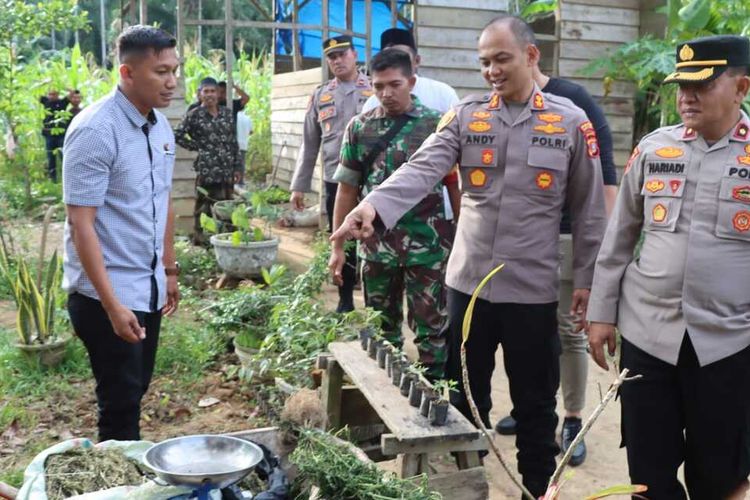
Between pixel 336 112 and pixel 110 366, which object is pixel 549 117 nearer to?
pixel 110 366

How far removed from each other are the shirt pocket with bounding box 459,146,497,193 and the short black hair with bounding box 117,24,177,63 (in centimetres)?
124

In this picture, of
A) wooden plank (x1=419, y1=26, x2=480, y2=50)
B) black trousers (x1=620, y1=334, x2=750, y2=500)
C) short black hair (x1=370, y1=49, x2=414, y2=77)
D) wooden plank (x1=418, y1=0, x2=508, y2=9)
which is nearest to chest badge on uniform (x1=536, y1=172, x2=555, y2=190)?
black trousers (x1=620, y1=334, x2=750, y2=500)

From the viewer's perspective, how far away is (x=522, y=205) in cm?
315

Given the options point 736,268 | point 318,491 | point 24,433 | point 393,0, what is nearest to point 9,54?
point 393,0

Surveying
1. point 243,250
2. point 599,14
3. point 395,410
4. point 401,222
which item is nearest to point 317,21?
point 599,14

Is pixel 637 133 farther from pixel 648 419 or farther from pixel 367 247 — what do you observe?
pixel 648 419

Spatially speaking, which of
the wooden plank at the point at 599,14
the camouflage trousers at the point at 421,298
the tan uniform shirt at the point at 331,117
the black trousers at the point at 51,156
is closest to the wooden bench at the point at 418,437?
the camouflage trousers at the point at 421,298

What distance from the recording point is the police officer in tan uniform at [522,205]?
3.12 m

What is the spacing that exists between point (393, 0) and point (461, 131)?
7.07 meters

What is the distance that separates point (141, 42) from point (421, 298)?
6.83 ft

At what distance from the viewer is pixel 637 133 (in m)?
8.66

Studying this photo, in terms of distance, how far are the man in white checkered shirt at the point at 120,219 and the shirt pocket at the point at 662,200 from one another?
6.01ft

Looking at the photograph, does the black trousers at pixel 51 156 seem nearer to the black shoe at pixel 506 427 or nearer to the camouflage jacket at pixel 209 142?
the camouflage jacket at pixel 209 142

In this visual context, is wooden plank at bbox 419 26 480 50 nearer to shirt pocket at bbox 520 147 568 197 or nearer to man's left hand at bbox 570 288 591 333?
shirt pocket at bbox 520 147 568 197
